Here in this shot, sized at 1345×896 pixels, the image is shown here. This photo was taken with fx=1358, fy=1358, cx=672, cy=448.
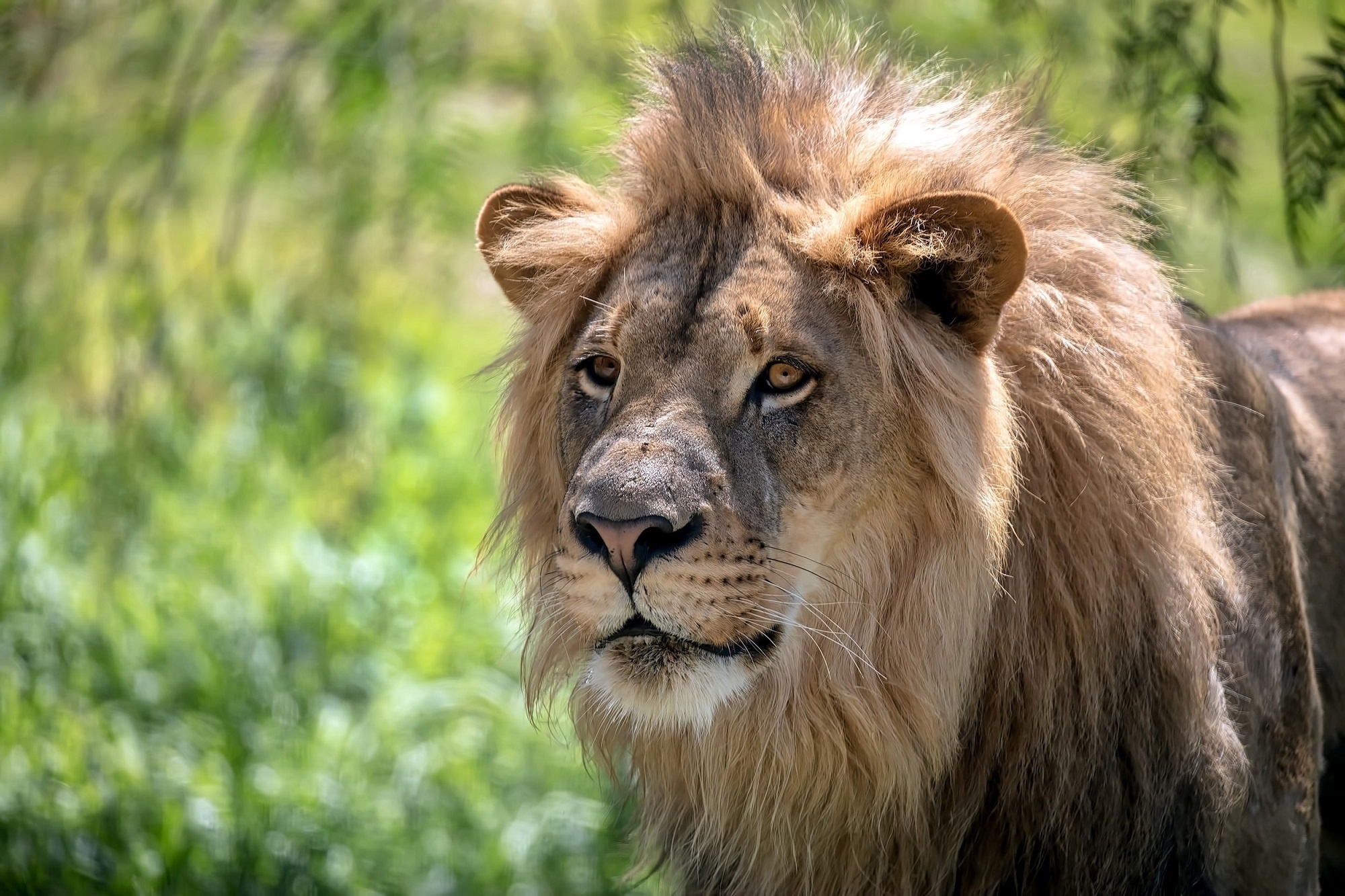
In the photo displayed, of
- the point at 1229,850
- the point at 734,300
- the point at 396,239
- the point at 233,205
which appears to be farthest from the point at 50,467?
the point at 1229,850

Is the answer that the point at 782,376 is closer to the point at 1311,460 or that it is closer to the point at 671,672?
the point at 671,672

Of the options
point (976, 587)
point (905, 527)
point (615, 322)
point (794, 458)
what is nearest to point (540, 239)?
point (615, 322)

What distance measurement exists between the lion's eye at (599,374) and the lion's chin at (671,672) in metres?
0.56

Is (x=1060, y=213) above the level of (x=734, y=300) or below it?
above

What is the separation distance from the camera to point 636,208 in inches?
115

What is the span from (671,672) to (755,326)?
0.66 metres

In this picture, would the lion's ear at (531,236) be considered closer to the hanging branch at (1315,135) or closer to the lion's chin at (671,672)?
the lion's chin at (671,672)

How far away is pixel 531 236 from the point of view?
3041mm

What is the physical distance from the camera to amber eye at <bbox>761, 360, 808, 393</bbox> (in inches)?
100

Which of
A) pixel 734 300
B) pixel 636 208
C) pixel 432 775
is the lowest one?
pixel 432 775

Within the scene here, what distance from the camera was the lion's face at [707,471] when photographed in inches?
92.7

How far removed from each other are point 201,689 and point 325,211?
202 cm

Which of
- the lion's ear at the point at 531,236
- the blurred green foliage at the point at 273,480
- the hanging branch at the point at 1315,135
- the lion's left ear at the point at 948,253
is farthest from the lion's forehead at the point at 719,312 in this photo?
the hanging branch at the point at 1315,135

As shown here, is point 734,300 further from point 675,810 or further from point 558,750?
point 558,750
